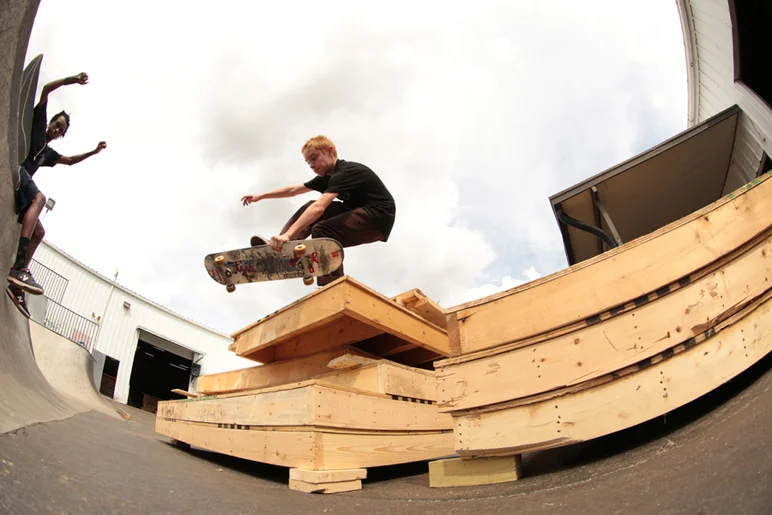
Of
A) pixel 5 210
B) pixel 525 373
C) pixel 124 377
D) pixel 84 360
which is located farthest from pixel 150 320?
A: pixel 525 373

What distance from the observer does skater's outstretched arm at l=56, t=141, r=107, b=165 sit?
3591mm

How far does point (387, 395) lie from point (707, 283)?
2.08 meters

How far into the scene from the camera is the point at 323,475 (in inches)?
80.0

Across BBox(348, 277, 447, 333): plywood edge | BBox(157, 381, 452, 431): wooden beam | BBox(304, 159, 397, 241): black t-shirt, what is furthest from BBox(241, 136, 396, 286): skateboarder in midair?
BBox(157, 381, 452, 431): wooden beam

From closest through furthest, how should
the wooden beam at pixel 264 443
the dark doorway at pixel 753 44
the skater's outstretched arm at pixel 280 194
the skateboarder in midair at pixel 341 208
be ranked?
the wooden beam at pixel 264 443 < the skateboarder in midair at pixel 341 208 < the skater's outstretched arm at pixel 280 194 < the dark doorway at pixel 753 44

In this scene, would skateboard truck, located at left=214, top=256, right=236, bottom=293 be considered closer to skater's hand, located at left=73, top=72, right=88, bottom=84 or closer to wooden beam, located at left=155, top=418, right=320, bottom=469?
wooden beam, located at left=155, top=418, right=320, bottom=469

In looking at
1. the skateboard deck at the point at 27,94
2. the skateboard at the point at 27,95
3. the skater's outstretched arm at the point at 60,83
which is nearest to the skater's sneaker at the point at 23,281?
the skateboard at the point at 27,95

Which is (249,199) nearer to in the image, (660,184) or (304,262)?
(304,262)

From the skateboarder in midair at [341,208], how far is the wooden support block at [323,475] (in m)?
1.70

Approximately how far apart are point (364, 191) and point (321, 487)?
2552mm

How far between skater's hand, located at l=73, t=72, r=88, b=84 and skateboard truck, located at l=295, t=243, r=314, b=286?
2426 mm

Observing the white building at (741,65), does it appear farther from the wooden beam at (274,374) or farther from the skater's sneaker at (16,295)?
the skater's sneaker at (16,295)

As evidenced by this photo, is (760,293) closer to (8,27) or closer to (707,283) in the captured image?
(707,283)

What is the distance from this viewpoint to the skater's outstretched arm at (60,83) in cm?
285
